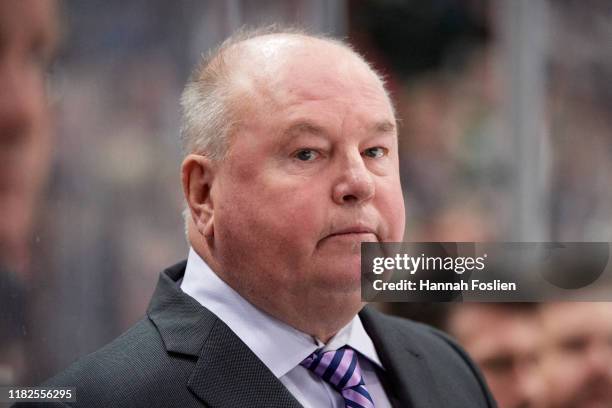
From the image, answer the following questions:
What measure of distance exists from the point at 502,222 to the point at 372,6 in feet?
1.75

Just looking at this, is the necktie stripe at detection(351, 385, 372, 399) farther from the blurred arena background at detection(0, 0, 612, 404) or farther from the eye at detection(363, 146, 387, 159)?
the blurred arena background at detection(0, 0, 612, 404)

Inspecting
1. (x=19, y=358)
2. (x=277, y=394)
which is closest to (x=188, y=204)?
(x=277, y=394)

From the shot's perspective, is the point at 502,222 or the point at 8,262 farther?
the point at 502,222

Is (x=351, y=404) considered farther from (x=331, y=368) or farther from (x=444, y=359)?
(x=444, y=359)

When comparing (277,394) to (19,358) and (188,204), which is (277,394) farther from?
(19,358)

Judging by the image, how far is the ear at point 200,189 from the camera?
1.25m

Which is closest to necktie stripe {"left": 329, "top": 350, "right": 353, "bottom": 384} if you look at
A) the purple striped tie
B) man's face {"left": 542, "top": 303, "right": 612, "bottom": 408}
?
the purple striped tie

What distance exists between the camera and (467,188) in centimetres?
179

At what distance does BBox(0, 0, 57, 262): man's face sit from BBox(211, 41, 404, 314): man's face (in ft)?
1.59

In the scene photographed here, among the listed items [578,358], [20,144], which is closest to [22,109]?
[20,144]

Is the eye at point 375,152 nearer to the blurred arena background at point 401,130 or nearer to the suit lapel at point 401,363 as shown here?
the suit lapel at point 401,363

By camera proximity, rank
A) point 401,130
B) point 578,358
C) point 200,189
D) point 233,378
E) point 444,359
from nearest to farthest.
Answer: point 233,378
point 200,189
point 444,359
point 578,358
point 401,130

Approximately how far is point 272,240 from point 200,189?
163mm

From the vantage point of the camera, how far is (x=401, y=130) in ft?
5.83
